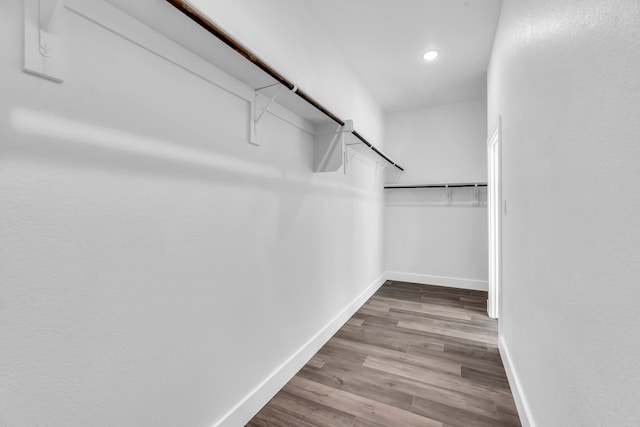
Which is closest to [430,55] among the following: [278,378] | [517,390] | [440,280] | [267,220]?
[267,220]

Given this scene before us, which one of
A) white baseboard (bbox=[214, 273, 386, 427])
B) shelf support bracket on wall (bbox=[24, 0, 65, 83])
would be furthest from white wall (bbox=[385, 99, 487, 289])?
shelf support bracket on wall (bbox=[24, 0, 65, 83])

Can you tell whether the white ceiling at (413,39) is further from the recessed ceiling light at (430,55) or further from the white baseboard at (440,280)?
the white baseboard at (440,280)

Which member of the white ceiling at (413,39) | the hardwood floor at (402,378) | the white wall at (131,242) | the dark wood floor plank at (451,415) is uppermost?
the white ceiling at (413,39)

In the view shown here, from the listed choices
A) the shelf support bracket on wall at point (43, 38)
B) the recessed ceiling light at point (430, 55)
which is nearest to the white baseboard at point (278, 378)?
the shelf support bracket on wall at point (43, 38)

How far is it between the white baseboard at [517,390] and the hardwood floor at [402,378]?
63 mm

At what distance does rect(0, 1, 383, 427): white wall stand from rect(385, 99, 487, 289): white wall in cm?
298

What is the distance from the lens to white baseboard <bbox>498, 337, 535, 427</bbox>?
4.58 feet

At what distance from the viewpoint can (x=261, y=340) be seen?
1.62 meters

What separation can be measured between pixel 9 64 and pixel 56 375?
825 mm

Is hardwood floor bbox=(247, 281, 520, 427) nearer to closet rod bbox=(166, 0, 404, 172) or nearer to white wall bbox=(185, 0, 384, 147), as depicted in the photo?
closet rod bbox=(166, 0, 404, 172)

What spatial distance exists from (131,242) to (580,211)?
1389 millimetres

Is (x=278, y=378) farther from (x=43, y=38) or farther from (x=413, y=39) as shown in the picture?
(x=413, y=39)

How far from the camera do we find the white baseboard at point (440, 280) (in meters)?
3.95

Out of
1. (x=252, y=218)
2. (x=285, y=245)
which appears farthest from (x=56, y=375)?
(x=285, y=245)
